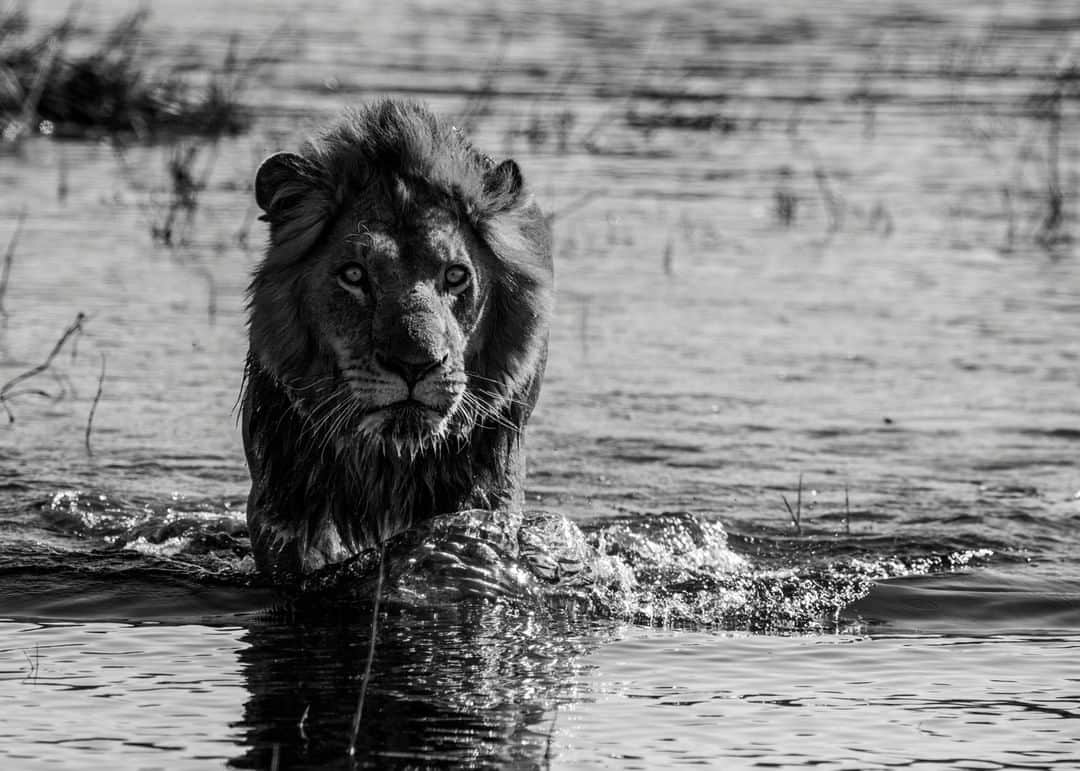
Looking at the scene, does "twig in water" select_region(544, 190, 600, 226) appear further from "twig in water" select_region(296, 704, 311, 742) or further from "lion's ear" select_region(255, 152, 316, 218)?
"twig in water" select_region(296, 704, 311, 742)

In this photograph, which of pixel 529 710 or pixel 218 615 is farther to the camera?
pixel 218 615

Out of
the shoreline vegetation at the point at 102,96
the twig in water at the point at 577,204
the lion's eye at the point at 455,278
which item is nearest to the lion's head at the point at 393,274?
the lion's eye at the point at 455,278

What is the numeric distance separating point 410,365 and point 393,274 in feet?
1.15

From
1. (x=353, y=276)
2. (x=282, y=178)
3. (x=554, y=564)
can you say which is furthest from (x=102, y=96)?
(x=353, y=276)

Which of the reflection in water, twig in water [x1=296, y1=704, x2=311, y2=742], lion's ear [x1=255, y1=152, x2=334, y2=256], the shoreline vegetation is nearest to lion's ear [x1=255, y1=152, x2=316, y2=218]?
lion's ear [x1=255, y1=152, x2=334, y2=256]

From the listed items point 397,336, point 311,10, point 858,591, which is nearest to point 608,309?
point 858,591

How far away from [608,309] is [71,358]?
2838mm

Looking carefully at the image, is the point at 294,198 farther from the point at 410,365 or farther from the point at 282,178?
the point at 410,365

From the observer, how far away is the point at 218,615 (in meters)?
5.86

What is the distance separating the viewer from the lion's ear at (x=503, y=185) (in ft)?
19.5

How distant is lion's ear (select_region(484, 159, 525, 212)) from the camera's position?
5.93 m

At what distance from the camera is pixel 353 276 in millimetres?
5641

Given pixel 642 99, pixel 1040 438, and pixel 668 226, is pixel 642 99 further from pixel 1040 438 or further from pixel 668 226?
pixel 1040 438

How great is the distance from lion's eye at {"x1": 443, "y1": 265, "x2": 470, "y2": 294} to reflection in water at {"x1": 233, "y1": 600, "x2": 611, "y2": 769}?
0.94 metres
